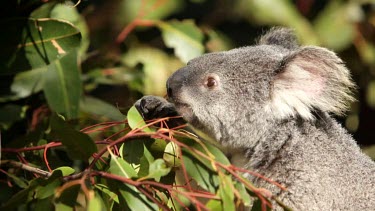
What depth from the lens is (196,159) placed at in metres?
1.88

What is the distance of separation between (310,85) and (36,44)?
3.34 ft

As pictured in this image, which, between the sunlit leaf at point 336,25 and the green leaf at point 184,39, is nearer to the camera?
the green leaf at point 184,39

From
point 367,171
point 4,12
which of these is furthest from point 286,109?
point 4,12

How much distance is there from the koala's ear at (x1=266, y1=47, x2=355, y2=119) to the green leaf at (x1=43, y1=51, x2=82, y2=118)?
749 millimetres

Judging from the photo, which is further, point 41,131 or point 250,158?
point 250,158

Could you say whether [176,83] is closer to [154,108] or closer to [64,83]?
[154,108]

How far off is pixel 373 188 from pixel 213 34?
1.45 meters

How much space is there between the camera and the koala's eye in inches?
→ 107

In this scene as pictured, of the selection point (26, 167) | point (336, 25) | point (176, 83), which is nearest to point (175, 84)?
point (176, 83)

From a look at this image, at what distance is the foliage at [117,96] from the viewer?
1.85 metres

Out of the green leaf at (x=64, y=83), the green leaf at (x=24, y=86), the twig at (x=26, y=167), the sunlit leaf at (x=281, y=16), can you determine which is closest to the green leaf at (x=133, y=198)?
the twig at (x=26, y=167)

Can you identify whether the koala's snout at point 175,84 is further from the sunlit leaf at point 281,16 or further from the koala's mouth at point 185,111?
the sunlit leaf at point 281,16

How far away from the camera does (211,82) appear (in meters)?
2.73

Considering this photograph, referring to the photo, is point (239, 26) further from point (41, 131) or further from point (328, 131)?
point (41, 131)
